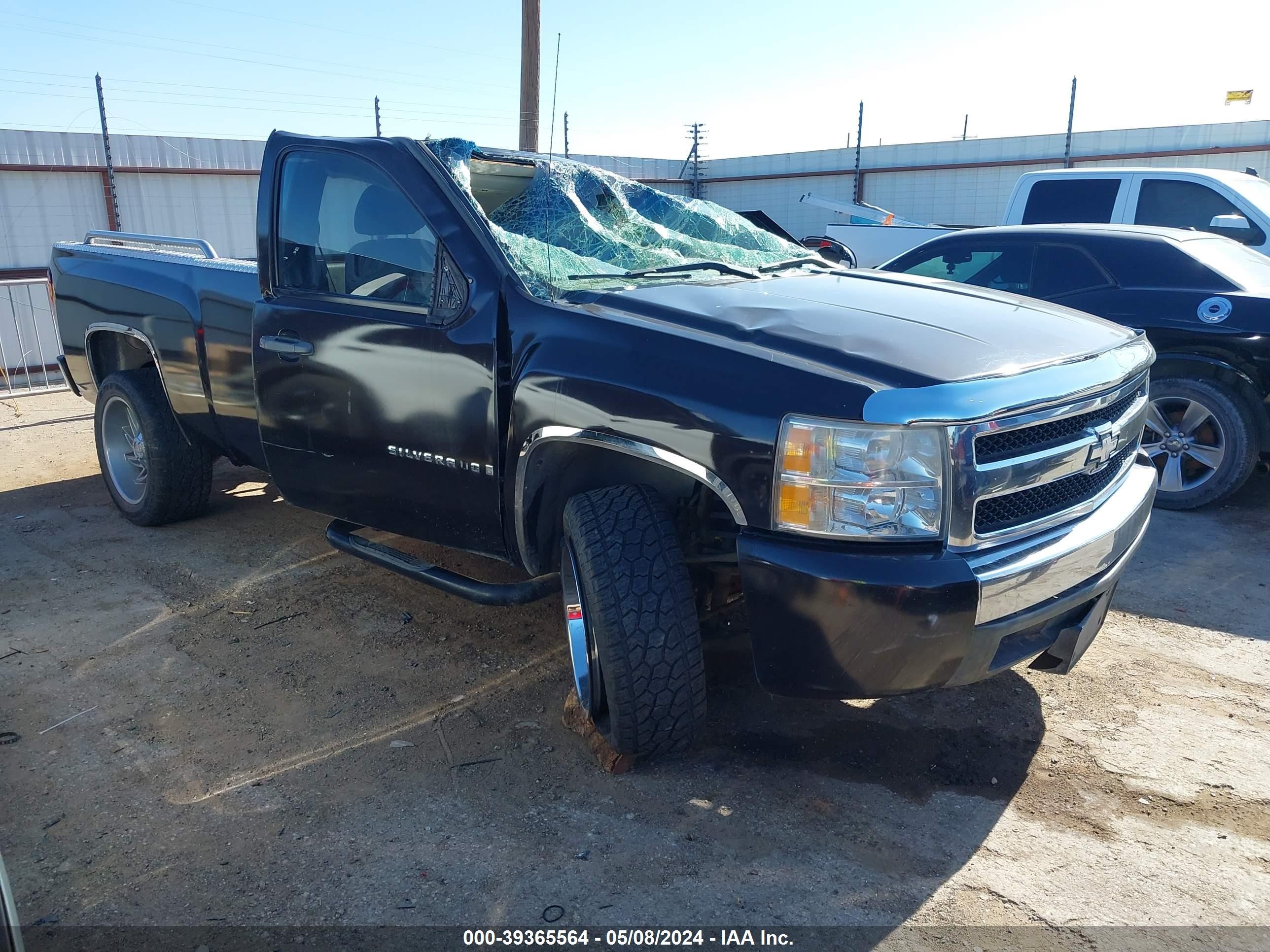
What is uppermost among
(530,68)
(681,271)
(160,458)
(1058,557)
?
(530,68)

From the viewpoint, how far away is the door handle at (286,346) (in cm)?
379

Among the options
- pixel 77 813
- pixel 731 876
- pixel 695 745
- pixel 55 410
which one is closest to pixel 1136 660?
pixel 695 745

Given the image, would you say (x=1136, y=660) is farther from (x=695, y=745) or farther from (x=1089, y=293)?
(x=1089, y=293)

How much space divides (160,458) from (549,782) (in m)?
3.23

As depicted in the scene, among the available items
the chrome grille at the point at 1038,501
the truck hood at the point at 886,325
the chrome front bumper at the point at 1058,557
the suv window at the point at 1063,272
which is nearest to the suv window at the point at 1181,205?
the suv window at the point at 1063,272

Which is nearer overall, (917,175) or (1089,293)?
(1089,293)

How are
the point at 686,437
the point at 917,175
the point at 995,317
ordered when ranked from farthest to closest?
the point at 917,175
the point at 995,317
the point at 686,437

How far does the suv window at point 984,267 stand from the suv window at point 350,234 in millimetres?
3829

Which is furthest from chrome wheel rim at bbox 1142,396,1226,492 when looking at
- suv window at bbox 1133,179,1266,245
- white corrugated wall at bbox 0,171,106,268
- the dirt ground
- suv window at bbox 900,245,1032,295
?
white corrugated wall at bbox 0,171,106,268

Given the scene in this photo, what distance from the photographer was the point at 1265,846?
2.72 metres

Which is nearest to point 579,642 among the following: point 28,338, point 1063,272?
point 1063,272

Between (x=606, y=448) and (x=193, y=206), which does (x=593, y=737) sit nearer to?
(x=606, y=448)

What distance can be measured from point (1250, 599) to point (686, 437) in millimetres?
3217

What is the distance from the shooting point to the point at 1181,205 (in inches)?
305
